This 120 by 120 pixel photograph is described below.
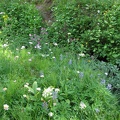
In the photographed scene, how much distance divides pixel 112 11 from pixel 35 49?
152 cm

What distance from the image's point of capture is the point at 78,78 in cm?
302

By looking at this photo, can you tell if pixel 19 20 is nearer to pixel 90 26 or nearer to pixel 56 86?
pixel 90 26

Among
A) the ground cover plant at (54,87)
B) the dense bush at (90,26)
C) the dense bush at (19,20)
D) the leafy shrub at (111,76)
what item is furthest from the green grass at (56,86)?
the dense bush at (19,20)

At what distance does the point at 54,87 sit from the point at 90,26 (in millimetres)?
2064

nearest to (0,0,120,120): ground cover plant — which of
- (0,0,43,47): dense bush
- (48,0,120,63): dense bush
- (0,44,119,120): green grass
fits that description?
(0,44,119,120): green grass

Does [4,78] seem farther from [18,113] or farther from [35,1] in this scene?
[35,1]

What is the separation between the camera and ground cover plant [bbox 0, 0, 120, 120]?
257 centimetres

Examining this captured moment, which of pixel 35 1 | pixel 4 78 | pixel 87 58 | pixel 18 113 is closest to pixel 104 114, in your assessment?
pixel 18 113

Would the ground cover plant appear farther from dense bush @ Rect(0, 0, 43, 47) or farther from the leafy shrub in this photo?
dense bush @ Rect(0, 0, 43, 47)

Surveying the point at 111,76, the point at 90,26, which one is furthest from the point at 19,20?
the point at 111,76

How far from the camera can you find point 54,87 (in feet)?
9.43

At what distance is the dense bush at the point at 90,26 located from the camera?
13.6ft

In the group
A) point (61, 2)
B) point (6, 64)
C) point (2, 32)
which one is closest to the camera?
point (6, 64)

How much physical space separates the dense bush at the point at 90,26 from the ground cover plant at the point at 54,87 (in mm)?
268
